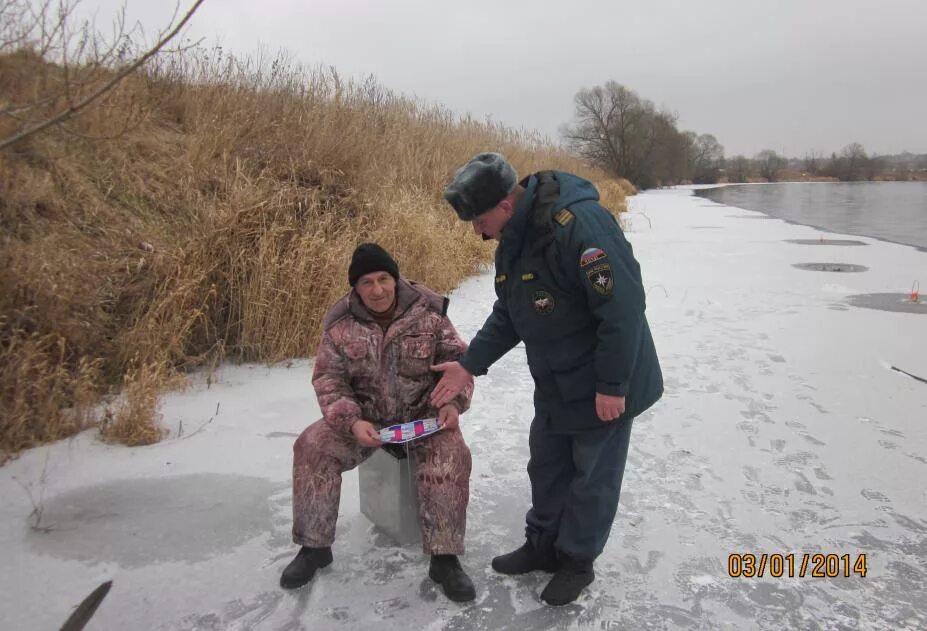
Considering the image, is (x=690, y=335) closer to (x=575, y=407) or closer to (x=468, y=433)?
(x=468, y=433)

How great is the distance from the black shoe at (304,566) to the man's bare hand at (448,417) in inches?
25.0

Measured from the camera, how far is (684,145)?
213ft

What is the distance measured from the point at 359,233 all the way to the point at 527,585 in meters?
4.38

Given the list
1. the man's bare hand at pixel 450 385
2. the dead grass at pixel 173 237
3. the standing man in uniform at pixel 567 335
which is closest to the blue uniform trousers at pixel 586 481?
the standing man in uniform at pixel 567 335

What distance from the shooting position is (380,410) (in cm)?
261

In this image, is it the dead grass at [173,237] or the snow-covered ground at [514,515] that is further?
the dead grass at [173,237]

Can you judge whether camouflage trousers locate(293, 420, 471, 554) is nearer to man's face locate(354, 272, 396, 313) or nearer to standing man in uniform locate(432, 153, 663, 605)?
standing man in uniform locate(432, 153, 663, 605)

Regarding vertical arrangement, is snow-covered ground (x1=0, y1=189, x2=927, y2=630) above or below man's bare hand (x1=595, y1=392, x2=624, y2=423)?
below

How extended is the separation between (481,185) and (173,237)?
3.88m

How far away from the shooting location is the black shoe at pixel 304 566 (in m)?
2.35

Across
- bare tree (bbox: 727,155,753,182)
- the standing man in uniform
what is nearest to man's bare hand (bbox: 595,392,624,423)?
the standing man in uniform

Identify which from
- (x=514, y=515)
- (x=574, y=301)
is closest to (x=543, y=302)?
(x=574, y=301)

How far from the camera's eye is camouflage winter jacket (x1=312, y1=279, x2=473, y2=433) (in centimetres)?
254

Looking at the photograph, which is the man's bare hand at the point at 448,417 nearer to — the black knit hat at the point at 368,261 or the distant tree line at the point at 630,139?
the black knit hat at the point at 368,261
